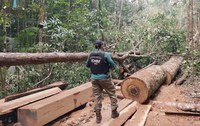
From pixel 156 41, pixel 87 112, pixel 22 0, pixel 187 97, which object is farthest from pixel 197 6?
pixel 87 112

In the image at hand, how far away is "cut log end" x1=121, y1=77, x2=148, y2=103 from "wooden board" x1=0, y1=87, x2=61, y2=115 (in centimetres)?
230

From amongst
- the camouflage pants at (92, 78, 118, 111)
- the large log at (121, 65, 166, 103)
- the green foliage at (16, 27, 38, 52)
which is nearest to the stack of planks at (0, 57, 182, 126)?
the large log at (121, 65, 166, 103)

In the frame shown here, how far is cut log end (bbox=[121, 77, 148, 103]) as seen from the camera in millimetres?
8023

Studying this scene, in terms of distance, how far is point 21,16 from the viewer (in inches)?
736

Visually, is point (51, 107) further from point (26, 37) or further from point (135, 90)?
point (26, 37)

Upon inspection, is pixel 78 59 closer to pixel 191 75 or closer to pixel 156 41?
pixel 191 75

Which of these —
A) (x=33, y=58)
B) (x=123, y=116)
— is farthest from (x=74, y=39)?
(x=123, y=116)

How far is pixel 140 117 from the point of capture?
6.64 meters

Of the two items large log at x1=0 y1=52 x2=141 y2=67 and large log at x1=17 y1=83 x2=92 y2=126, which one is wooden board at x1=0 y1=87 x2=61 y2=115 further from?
large log at x1=0 y1=52 x2=141 y2=67

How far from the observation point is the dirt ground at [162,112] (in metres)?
6.45

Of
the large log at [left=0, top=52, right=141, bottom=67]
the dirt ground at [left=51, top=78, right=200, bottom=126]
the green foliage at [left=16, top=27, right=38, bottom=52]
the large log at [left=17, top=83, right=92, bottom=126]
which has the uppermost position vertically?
the green foliage at [left=16, top=27, right=38, bottom=52]

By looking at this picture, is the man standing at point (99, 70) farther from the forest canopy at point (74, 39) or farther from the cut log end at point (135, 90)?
the forest canopy at point (74, 39)

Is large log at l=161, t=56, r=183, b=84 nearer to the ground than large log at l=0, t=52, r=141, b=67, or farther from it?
nearer to the ground

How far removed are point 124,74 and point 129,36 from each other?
3653 millimetres
